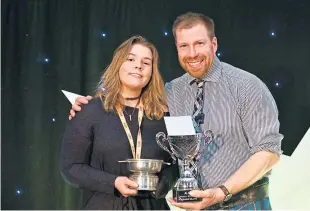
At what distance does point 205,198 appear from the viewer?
5.64 feet

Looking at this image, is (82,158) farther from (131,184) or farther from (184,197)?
(184,197)

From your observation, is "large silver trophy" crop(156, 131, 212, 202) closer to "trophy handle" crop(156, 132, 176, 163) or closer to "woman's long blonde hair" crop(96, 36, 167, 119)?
"trophy handle" crop(156, 132, 176, 163)

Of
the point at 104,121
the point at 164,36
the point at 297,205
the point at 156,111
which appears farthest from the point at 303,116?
the point at 104,121

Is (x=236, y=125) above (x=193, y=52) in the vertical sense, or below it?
below

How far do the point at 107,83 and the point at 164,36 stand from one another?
91 centimetres

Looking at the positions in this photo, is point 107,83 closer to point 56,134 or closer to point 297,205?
point 56,134

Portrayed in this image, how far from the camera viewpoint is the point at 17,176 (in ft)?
9.64

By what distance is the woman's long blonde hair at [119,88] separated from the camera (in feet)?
6.34

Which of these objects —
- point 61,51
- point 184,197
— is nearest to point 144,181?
point 184,197

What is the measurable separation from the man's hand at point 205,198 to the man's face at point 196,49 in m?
0.47

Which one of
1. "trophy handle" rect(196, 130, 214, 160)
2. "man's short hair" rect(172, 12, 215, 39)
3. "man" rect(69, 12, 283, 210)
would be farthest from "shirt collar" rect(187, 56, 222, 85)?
"trophy handle" rect(196, 130, 214, 160)

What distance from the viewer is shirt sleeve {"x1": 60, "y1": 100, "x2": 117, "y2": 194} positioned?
5.80 ft

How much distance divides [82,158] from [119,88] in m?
0.31

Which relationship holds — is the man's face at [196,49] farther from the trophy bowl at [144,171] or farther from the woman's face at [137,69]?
the trophy bowl at [144,171]
